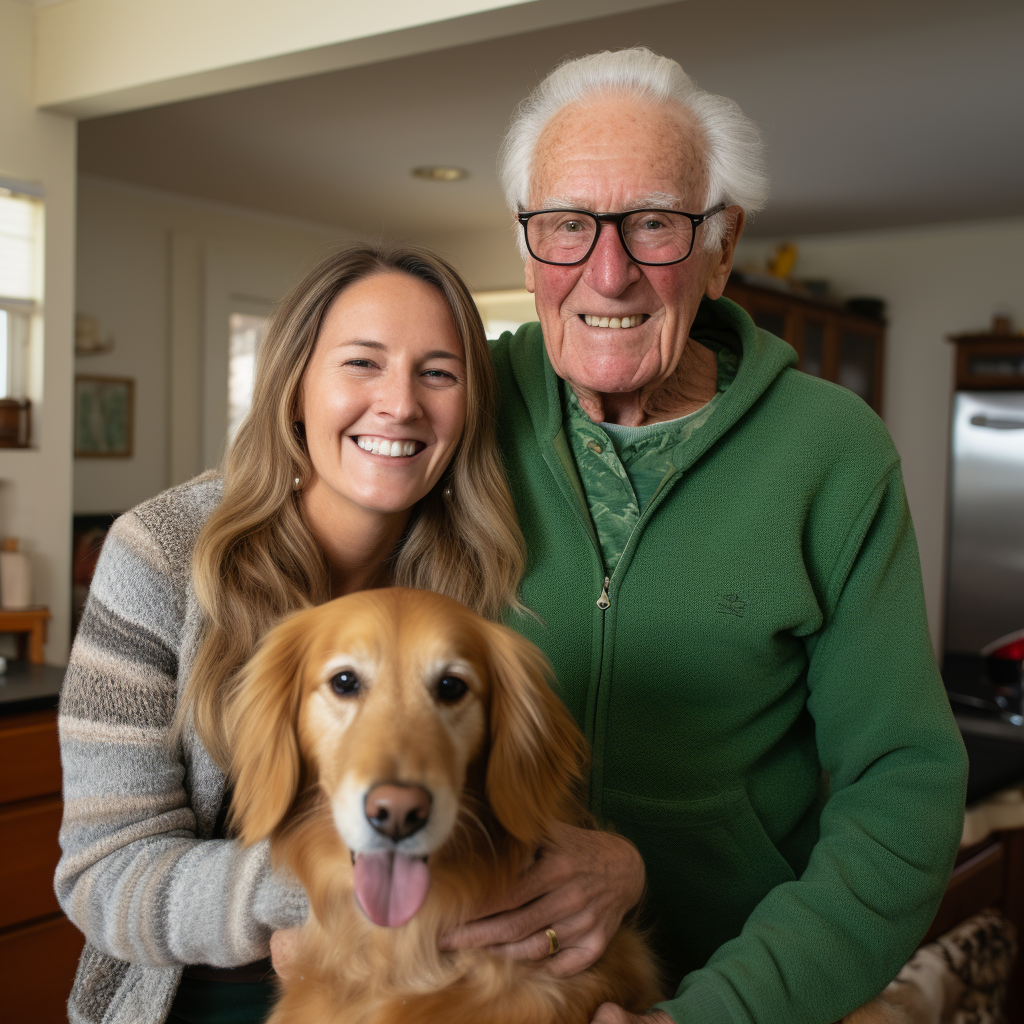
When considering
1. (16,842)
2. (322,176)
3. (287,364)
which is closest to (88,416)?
(322,176)

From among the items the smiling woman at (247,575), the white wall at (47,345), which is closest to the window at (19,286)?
the white wall at (47,345)

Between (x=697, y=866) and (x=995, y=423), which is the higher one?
(x=995, y=423)

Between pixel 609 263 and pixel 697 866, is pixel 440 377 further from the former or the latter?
pixel 697 866

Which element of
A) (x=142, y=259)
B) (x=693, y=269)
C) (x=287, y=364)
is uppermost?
(x=142, y=259)

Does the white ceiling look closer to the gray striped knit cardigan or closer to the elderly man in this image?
the elderly man

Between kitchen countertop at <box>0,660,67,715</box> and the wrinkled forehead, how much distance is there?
233 centimetres

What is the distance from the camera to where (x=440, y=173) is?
203 inches

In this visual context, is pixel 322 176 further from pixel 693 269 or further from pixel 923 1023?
Result: pixel 923 1023

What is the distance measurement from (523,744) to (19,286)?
3.20 meters

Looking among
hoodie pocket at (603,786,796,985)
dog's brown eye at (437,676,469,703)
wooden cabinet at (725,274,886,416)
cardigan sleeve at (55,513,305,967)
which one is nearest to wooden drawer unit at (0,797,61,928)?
cardigan sleeve at (55,513,305,967)

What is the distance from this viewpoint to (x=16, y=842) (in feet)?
9.46

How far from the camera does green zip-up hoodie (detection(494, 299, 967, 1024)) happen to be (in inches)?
47.3

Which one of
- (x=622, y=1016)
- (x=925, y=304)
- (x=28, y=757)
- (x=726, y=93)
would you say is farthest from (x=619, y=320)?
(x=925, y=304)

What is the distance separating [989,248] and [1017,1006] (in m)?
5.24
